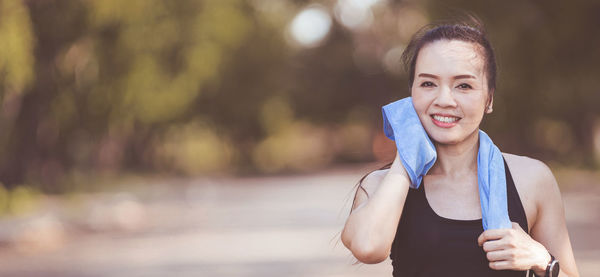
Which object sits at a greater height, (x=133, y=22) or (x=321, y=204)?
(x=133, y=22)

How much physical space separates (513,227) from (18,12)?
12213mm

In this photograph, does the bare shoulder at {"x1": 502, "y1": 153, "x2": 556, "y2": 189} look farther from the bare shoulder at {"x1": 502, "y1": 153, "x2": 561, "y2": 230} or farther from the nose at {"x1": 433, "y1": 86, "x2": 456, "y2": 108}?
the nose at {"x1": 433, "y1": 86, "x2": 456, "y2": 108}

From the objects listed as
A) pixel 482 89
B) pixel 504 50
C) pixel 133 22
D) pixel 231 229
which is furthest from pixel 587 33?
pixel 482 89

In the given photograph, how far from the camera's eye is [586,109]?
29203mm

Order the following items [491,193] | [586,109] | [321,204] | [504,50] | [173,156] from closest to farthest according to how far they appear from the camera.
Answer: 1. [491,193]
2. [504,50]
3. [321,204]
4. [586,109]
5. [173,156]

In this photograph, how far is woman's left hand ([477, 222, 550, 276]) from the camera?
2.24 m

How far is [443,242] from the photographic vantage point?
2309 millimetres

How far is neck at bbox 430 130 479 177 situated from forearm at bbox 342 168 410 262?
0.50 ft

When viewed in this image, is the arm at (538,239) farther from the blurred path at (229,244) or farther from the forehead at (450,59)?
the blurred path at (229,244)

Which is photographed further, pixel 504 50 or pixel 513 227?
pixel 504 50

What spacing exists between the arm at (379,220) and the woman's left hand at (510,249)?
0.24 metres

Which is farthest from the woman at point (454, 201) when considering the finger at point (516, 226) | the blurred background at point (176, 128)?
the blurred background at point (176, 128)

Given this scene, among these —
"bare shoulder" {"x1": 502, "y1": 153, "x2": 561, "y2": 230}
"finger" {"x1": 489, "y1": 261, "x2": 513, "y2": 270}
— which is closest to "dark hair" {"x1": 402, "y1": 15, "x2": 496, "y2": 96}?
"bare shoulder" {"x1": 502, "y1": 153, "x2": 561, "y2": 230}

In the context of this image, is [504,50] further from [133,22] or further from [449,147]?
[449,147]
